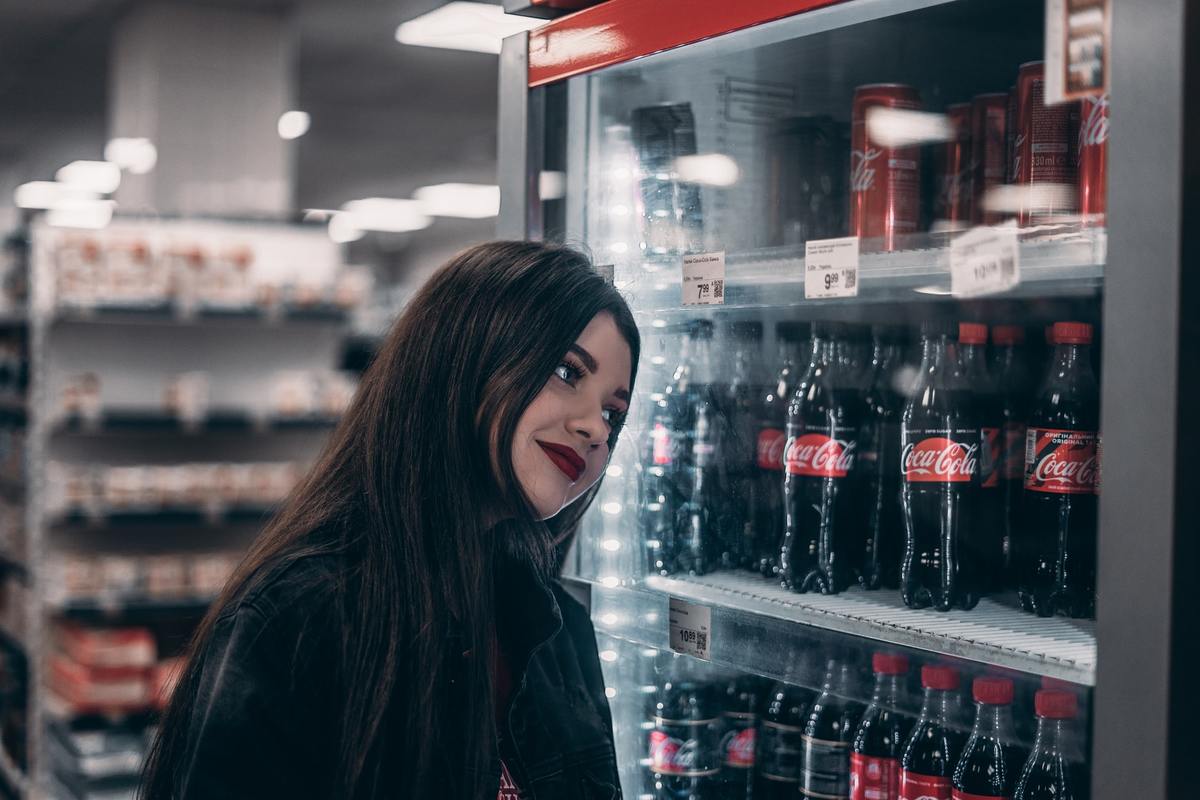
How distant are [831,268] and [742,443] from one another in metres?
0.52

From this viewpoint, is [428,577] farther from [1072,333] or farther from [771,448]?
[1072,333]

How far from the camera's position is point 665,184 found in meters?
1.99

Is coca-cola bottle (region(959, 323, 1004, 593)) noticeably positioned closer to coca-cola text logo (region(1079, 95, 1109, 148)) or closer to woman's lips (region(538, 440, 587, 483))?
coca-cola text logo (region(1079, 95, 1109, 148))

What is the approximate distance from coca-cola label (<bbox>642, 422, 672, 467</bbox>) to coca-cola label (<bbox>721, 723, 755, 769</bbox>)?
0.46m

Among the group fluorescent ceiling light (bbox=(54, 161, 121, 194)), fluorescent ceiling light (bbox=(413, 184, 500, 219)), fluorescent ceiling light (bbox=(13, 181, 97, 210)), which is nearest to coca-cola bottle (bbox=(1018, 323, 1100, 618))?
fluorescent ceiling light (bbox=(54, 161, 121, 194))

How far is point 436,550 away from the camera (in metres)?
1.42

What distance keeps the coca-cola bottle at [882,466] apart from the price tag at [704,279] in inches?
12.3

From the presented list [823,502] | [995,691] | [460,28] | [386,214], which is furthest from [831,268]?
[386,214]

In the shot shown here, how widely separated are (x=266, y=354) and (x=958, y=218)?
13.8ft

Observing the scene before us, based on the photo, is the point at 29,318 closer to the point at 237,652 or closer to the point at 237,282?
the point at 237,282

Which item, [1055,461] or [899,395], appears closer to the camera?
[1055,461]

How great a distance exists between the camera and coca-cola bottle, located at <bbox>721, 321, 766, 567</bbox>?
6.41 feet

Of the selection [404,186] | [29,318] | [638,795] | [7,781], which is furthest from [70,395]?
[404,186]

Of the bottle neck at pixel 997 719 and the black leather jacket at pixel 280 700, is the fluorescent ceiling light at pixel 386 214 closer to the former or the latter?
the black leather jacket at pixel 280 700
